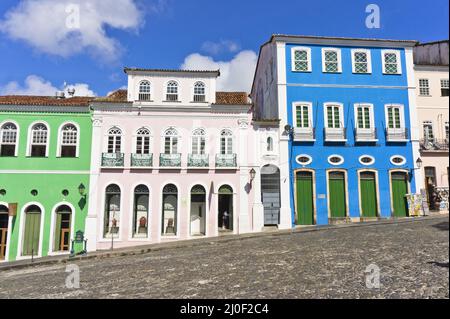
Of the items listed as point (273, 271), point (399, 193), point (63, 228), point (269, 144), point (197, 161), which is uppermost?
point (269, 144)

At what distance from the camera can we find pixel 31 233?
1775 cm

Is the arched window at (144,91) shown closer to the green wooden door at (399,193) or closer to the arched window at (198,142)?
the arched window at (198,142)

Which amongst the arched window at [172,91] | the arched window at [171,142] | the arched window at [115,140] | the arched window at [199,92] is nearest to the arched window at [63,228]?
the arched window at [115,140]

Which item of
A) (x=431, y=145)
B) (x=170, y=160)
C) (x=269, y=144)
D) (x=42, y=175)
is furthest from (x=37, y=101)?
(x=431, y=145)

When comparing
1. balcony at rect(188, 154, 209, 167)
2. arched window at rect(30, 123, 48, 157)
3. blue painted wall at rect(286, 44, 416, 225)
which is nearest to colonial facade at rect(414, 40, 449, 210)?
blue painted wall at rect(286, 44, 416, 225)

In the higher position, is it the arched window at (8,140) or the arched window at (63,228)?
the arched window at (8,140)

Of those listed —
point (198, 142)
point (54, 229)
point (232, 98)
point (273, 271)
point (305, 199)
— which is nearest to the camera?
point (273, 271)

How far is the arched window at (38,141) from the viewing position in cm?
1856

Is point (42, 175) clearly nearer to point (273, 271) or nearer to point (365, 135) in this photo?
point (273, 271)

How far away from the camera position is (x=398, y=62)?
67.1 ft

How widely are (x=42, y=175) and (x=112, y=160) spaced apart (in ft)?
12.1

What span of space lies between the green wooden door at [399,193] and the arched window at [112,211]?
15.2 metres

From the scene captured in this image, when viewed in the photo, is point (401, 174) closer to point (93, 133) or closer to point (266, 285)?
point (266, 285)
